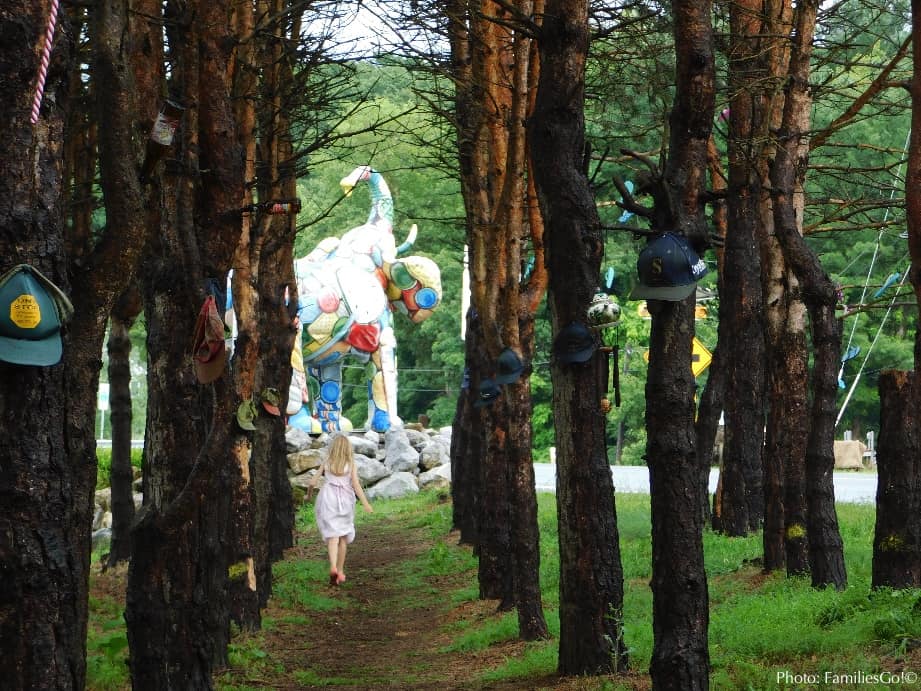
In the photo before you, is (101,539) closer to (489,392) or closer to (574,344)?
(489,392)

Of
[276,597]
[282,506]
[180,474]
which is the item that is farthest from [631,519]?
[180,474]

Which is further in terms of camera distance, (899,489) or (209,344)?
(899,489)

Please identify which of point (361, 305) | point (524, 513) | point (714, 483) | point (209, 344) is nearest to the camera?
point (209, 344)

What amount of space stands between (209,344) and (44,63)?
2.74 meters

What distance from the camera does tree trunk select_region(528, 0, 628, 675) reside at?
9.18 metres

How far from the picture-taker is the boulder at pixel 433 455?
1396 inches

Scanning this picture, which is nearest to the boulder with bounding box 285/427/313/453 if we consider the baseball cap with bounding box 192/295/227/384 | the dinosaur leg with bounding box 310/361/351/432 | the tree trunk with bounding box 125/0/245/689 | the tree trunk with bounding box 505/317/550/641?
the dinosaur leg with bounding box 310/361/351/432

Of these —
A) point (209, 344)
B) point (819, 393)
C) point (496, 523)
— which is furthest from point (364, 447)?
point (209, 344)

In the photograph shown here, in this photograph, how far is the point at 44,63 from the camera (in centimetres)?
497

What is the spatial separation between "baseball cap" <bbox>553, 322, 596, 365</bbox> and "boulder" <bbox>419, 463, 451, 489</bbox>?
25.0 m

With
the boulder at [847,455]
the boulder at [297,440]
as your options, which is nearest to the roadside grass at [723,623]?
the boulder at [297,440]

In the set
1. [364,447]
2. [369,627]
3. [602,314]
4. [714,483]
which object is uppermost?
[602,314]

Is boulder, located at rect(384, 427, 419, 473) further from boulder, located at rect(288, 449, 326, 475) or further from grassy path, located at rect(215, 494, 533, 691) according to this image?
grassy path, located at rect(215, 494, 533, 691)

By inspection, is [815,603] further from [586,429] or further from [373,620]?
[373,620]
